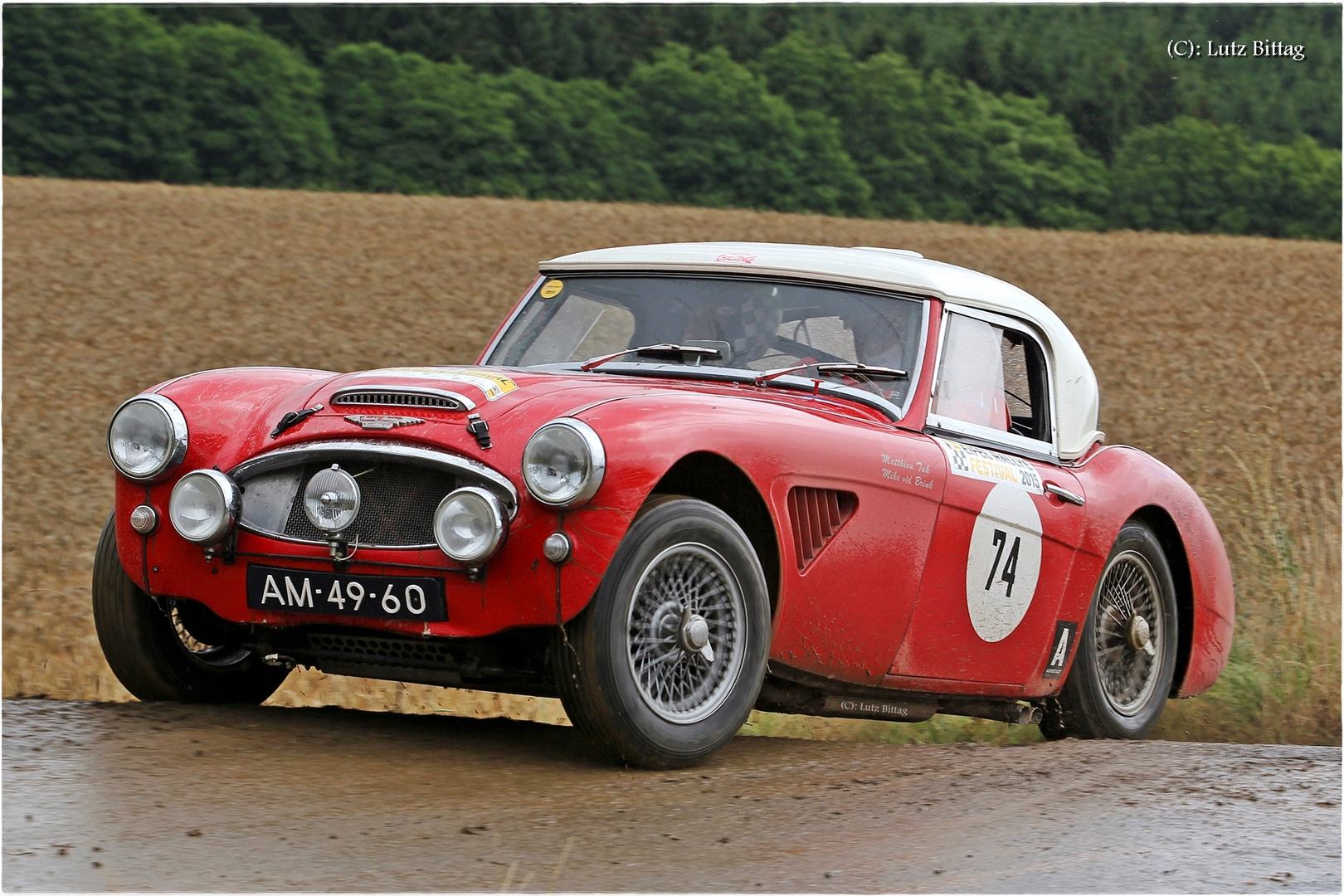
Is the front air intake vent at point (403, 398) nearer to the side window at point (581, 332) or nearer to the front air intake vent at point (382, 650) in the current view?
the front air intake vent at point (382, 650)

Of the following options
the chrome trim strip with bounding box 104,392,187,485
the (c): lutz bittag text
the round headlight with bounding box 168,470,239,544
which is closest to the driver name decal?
the round headlight with bounding box 168,470,239,544

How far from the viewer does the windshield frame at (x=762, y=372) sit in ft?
18.2

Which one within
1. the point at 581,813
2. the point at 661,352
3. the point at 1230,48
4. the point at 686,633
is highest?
the point at 1230,48

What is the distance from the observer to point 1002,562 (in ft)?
18.9

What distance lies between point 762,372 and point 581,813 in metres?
2.13

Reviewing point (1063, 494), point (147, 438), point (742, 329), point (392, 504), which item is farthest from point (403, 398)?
point (1063, 494)

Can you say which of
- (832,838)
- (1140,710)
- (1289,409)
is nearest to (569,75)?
(1289,409)

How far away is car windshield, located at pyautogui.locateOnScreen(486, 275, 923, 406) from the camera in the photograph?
18.9ft

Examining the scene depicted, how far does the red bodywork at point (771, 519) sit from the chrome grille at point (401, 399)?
44 mm

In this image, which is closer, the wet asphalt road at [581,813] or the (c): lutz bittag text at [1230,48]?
the wet asphalt road at [581,813]

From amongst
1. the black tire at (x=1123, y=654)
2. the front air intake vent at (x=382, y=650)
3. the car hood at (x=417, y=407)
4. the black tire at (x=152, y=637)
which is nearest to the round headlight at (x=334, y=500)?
the car hood at (x=417, y=407)

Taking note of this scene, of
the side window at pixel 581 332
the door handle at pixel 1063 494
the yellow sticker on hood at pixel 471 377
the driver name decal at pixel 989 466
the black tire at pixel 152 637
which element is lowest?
the black tire at pixel 152 637

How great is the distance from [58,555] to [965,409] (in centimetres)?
762

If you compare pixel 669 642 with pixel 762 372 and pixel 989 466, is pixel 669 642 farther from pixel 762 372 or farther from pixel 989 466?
pixel 989 466
